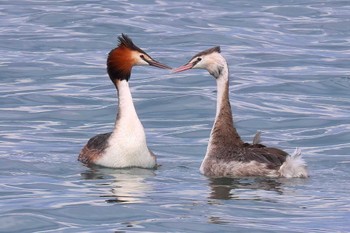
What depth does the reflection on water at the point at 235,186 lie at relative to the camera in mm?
12691

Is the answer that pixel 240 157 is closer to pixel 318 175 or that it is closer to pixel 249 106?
pixel 318 175

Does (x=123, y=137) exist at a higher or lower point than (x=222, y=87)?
lower

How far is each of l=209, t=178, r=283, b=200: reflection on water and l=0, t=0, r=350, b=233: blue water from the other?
2 cm

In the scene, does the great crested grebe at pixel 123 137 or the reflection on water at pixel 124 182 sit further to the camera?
the great crested grebe at pixel 123 137

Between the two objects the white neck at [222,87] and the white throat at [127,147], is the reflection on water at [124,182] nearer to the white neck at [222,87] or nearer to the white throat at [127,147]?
the white throat at [127,147]

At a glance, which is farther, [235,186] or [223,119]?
[223,119]

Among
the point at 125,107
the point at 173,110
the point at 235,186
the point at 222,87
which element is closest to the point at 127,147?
the point at 125,107

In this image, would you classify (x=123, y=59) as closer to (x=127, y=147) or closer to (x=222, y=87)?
(x=127, y=147)

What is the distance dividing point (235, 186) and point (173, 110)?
553 centimetres

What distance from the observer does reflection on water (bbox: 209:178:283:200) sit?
12691mm

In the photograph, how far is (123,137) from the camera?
14.4 metres

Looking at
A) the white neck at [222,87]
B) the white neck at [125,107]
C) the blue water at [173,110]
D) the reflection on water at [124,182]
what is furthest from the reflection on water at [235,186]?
the white neck at [125,107]

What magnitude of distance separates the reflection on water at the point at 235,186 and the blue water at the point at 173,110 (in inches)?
0.8

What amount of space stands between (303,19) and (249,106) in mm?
9183
